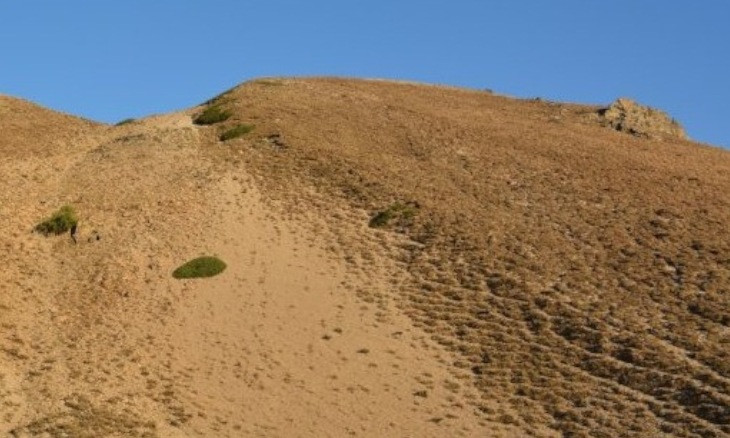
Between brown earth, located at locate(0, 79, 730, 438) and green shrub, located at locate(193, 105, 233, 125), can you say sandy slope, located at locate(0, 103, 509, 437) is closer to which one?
brown earth, located at locate(0, 79, 730, 438)

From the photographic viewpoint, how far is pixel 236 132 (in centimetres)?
5309

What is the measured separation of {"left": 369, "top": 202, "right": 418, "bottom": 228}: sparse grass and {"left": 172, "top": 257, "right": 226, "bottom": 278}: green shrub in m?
6.87

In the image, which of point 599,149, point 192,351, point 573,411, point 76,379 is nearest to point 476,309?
point 573,411

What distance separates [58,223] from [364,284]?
1380 centimetres

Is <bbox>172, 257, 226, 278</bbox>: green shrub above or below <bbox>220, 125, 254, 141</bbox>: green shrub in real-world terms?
below

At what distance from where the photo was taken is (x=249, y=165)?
48.2 m

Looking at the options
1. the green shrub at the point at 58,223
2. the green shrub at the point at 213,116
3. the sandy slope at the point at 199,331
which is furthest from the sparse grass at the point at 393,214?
the green shrub at the point at 213,116

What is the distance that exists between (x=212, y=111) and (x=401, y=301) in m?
28.4

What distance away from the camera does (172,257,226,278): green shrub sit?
1470 inches

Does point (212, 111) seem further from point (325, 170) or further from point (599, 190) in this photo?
point (599, 190)

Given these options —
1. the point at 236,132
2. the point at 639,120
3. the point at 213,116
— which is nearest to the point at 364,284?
the point at 236,132

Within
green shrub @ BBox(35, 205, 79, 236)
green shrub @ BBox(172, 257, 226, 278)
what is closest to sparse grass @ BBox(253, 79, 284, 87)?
green shrub @ BBox(35, 205, 79, 236)

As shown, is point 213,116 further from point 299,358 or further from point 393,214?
point 299,358

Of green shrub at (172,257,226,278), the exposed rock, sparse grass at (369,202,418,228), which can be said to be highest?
the exposed rock
